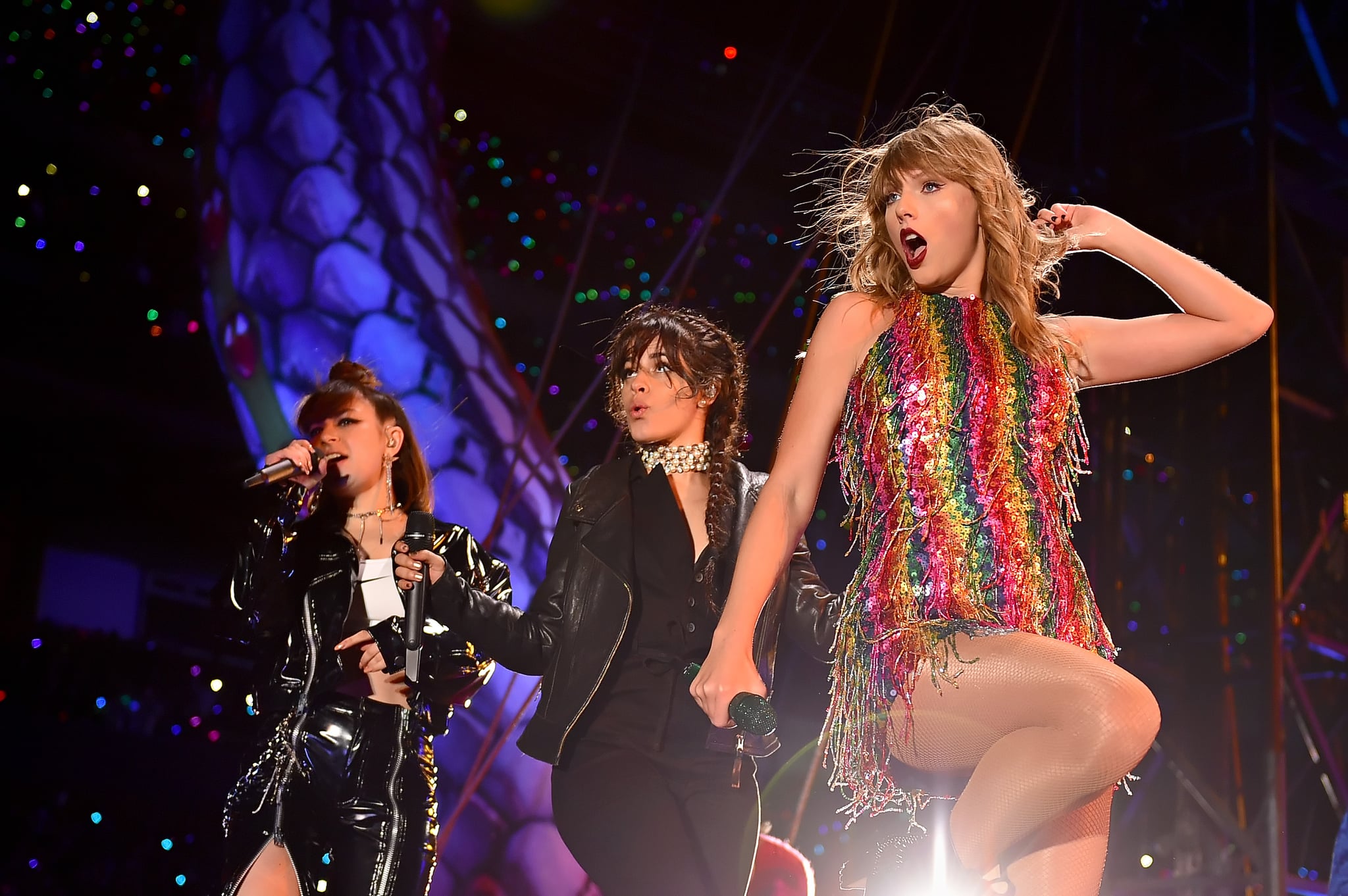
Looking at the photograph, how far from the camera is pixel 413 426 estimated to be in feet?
12.1

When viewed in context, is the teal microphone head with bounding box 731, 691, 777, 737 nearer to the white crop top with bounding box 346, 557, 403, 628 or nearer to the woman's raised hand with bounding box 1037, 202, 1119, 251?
the woman's raised hand with bounding box 1037, 202, 1119, 251

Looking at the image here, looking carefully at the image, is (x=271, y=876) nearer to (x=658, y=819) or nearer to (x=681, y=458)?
(x=658, y=819)

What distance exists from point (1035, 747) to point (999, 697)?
3.0 inches

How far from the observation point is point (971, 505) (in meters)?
1.75

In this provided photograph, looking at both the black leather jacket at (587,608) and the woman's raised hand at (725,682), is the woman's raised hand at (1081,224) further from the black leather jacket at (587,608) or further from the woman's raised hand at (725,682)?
the black leather jacket at (587,608)

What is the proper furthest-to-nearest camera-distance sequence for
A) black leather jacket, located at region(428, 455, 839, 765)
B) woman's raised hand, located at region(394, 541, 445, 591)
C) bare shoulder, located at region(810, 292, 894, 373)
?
woman's raised hand, located at region(394, 541, 445, 591) < black leather jacket, located at region(428, 455, 839, 765) < bare shoulder, located at region(810, 292, 894, 373)

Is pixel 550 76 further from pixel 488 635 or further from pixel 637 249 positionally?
pixel 488 635

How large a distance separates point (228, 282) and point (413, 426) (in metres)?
1.77

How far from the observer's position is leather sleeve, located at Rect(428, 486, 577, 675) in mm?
2832

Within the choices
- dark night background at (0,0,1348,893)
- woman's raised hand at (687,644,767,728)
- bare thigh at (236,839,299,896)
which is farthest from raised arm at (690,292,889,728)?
dark night background at (0,0,1348,893)

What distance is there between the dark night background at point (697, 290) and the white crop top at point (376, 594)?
257 centimetres

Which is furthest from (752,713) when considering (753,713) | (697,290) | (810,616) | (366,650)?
(697,290)

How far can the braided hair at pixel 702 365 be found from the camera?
9.90 ft

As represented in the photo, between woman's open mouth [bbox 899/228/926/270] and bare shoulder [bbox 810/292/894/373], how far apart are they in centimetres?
8
